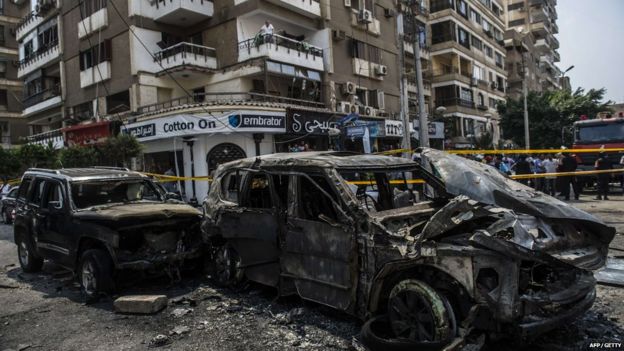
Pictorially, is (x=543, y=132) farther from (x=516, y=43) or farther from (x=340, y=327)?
(x=340, y=327)

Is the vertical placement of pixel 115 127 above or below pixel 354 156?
above

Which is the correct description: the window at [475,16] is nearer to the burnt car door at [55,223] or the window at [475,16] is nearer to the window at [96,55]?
the window at [96,55]

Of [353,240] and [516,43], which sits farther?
[516,43]

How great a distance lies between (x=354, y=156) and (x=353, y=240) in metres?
→ 1.37

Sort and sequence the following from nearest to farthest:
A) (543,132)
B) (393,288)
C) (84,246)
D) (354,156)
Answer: (393,288)
(354,156)
(84,246)
(543,132)

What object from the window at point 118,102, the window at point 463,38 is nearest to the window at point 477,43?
the window at point 463,38

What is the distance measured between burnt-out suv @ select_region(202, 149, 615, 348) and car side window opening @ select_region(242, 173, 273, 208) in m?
0.09

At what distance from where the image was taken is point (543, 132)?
3875cm

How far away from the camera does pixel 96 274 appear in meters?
6.09

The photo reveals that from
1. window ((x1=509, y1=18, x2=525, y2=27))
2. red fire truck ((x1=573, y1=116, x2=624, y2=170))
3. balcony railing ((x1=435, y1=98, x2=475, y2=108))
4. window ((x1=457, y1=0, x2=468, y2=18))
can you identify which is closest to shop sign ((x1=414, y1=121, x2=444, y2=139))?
red fire truck ((x1=573, y1=116, x2=624, y2=170))

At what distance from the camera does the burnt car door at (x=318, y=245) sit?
4.44 metres

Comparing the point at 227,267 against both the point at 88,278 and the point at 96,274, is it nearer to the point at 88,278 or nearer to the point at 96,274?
the point at 96,274

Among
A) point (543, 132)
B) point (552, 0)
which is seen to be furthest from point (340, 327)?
point (552, 0)

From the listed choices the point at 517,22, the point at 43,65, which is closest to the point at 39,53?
the point at 43,65
